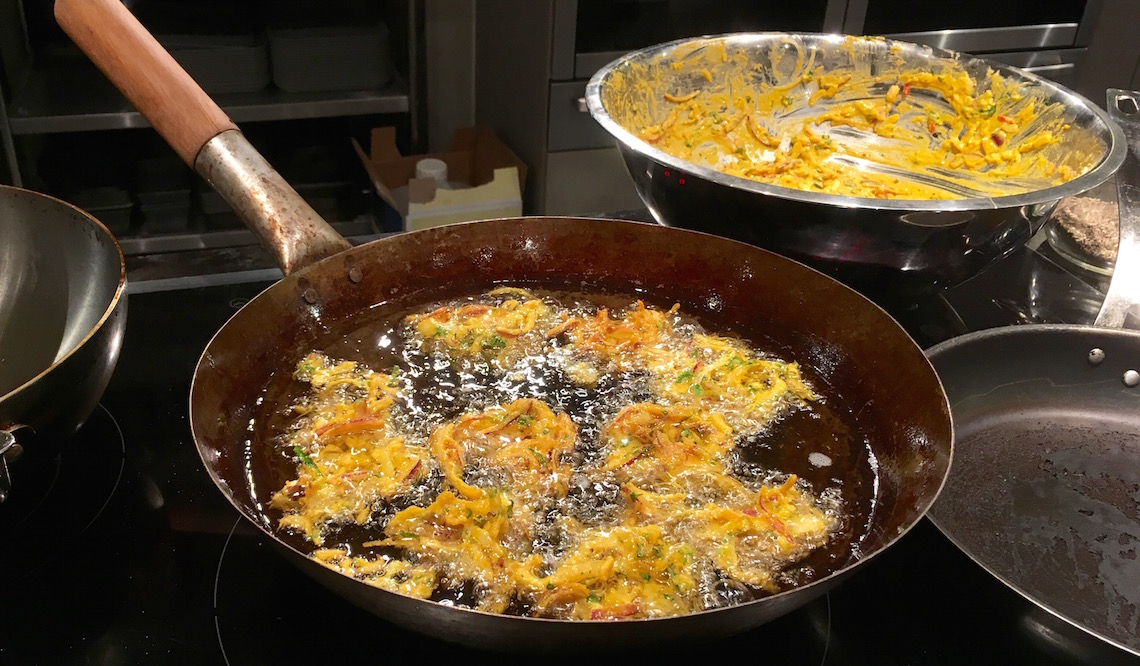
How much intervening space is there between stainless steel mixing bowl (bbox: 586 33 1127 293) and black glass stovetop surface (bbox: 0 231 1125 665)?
41 centimetres

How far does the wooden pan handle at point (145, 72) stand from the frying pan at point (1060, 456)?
1066mm

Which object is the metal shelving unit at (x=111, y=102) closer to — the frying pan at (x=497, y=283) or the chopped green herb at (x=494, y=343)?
the frying pan at (x=497, y=283)

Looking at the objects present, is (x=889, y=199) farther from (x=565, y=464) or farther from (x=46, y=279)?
(x=46, y=279)

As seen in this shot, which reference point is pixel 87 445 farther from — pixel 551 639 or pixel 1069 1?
pixel 1069 1

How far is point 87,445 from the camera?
1107 mm

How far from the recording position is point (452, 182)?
291 centimetres

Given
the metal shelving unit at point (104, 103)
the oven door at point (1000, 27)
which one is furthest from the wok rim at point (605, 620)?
the oven door at point (1000, 27)

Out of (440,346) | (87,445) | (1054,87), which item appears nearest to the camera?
(87,445)

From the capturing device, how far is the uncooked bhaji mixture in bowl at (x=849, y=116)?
5.28 feet


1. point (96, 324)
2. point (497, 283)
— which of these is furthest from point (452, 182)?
point (96, 324)

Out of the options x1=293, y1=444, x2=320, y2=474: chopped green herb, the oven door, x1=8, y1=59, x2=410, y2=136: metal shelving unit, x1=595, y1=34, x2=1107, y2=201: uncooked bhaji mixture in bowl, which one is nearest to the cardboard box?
x1=8, y1=59, x2=410, y2=136: metal shelving unit

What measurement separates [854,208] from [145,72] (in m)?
1.00

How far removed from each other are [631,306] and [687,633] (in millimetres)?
683

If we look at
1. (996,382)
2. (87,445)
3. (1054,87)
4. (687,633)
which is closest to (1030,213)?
(996,382)
